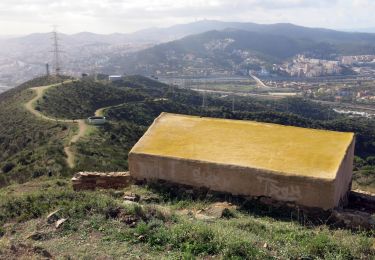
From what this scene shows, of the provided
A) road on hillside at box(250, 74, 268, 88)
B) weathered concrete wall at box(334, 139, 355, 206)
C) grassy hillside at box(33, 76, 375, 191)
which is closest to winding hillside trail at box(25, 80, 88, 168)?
grassy hillside at box(33, 76, 375, 191)

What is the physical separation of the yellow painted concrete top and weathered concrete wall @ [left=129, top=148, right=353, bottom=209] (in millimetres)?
148

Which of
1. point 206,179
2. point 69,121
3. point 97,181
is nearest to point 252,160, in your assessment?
point 206,179

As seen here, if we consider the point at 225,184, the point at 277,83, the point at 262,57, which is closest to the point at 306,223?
the point at 225,184

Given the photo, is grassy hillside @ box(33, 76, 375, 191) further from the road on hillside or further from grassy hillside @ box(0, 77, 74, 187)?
the road on hillside

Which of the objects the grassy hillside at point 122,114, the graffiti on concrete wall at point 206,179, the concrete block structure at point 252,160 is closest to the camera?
the concrete block structure at point 252,160

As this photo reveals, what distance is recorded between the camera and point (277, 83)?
476 ft

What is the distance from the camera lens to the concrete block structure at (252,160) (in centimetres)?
868

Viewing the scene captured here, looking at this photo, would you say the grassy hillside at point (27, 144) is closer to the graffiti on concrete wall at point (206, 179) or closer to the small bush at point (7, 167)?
the small bush at point (7, 167)

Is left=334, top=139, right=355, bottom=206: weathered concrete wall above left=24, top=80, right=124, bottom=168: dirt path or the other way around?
above

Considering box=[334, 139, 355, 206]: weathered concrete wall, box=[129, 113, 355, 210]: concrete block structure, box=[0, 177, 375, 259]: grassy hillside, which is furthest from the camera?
box=[334, 139, 355, 206]: weathered concrete wall

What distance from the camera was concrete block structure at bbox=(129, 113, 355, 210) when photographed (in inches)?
342

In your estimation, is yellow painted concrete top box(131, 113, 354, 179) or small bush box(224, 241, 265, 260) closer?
small bush box(224, 241, 265, 260)

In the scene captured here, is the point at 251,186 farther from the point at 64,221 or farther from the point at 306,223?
the point at 64,221

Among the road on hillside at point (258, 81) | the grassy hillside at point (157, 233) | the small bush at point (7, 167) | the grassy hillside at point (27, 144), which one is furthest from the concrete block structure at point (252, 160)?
the road on hillside at point (258, 81)
